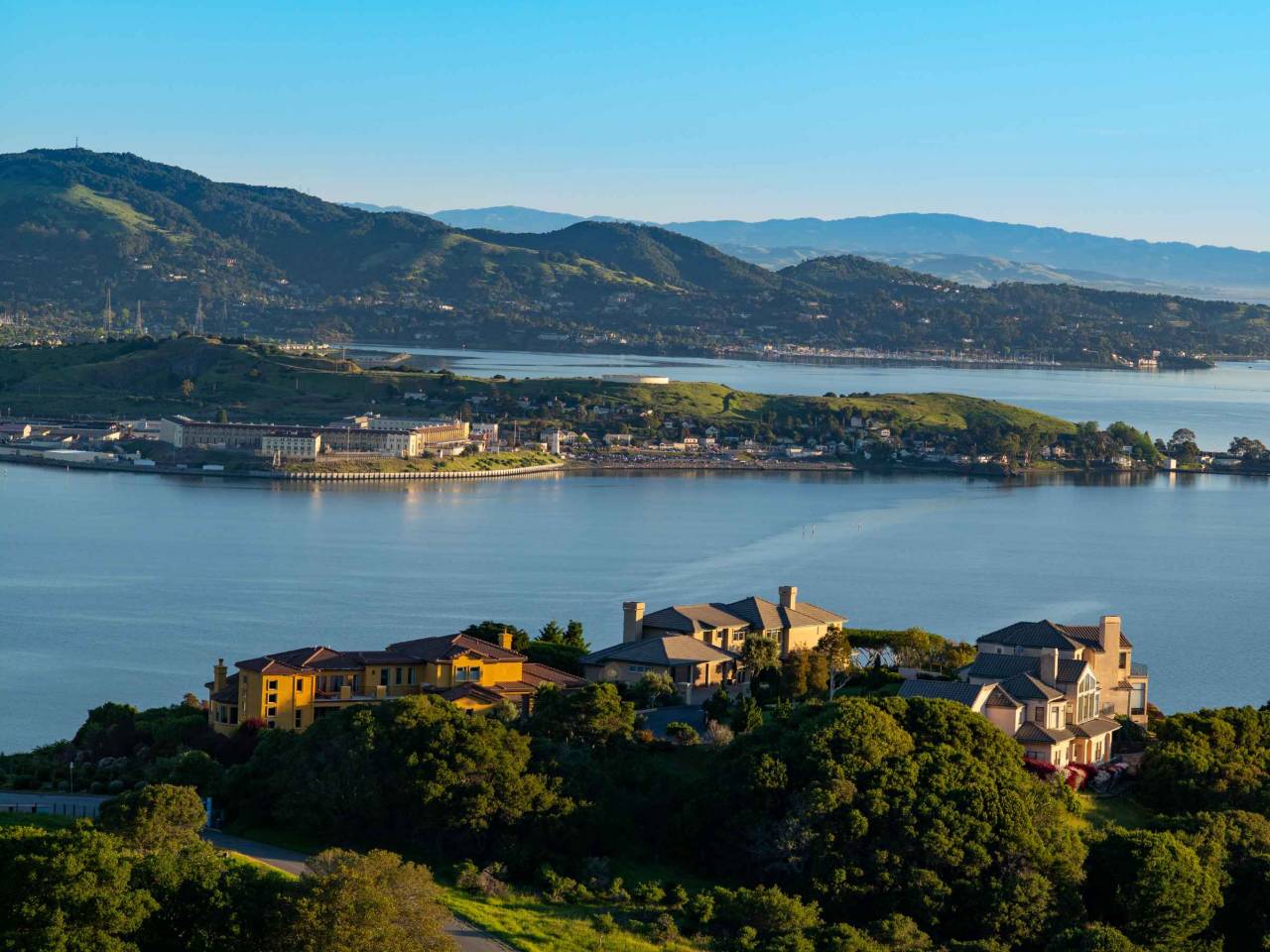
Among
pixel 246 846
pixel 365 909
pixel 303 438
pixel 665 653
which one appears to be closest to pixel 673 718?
pixel 665 653

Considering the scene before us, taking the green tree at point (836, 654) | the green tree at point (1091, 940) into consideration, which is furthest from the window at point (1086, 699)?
the green tree at point (1091, 940)

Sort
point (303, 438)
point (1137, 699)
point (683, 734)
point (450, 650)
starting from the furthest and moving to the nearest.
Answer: point (303, 438) < point (1137, 699) < point (450, 650) < point (683, 734)

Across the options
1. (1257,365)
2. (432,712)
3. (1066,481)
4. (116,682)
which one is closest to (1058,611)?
(116,682)

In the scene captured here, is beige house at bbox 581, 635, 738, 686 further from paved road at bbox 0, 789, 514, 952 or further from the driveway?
paved road at bbox 0, 789, 514, 952

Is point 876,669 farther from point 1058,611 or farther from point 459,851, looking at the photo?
point 1058,611

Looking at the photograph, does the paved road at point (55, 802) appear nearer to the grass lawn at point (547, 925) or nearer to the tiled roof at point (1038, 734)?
the grass lawn at point (547, 925)

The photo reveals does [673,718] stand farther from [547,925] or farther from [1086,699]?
[547,925]
